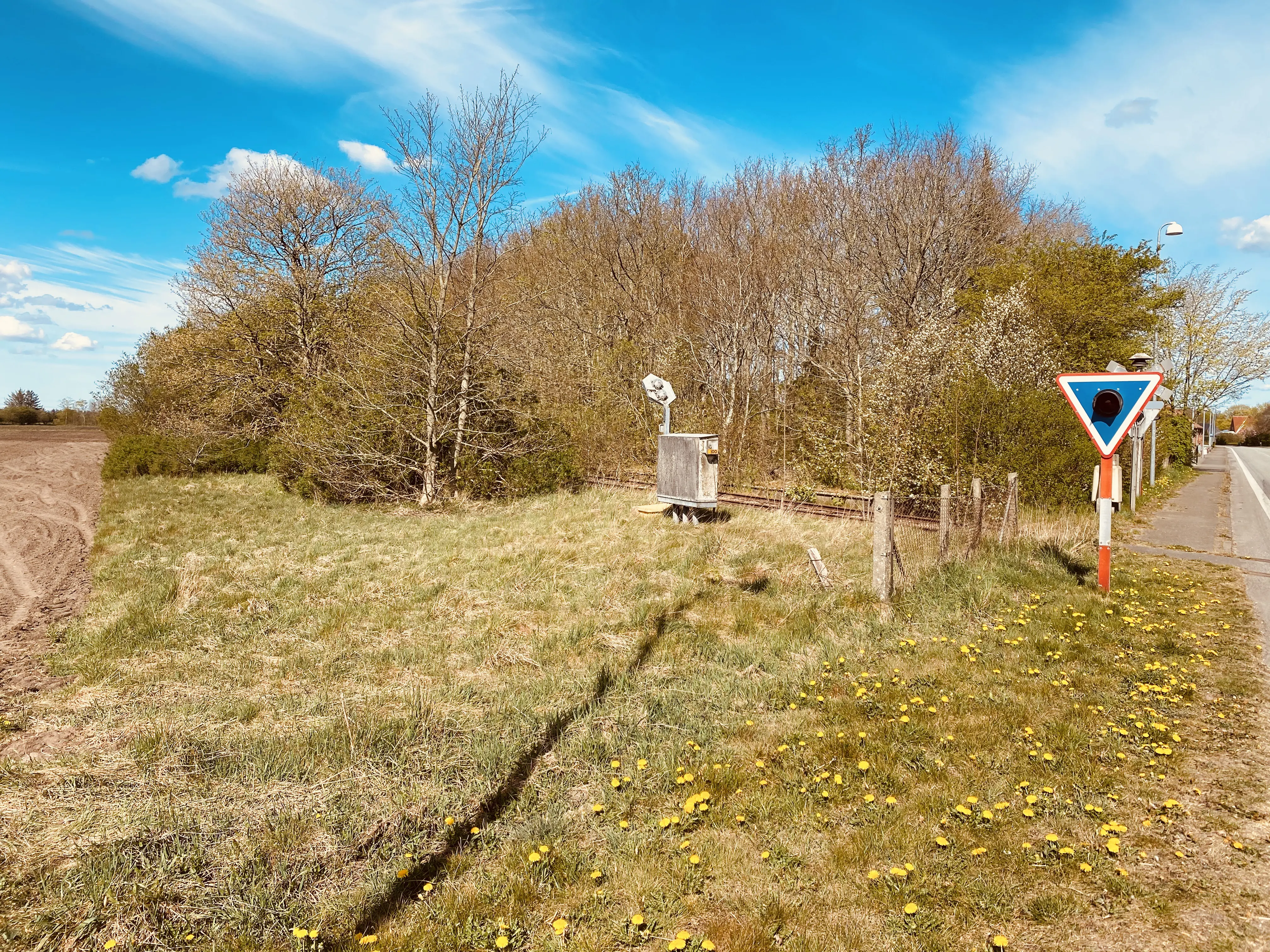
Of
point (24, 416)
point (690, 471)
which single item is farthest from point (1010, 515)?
point (24, 416)

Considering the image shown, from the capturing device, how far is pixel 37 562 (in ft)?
35.2

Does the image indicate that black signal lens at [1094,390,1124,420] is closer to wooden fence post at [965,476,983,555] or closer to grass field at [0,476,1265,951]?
grass field at [0,476,1265,951]

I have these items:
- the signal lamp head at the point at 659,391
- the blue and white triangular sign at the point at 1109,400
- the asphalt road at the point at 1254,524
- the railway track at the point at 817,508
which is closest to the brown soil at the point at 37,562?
the blue and white triangular sign at the point at 1109,400

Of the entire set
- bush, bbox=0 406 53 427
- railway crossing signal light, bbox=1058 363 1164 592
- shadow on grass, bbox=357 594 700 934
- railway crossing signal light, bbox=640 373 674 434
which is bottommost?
shadow on grass, bbox=357 594 700 934

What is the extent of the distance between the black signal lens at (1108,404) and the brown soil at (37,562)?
954 centimetres

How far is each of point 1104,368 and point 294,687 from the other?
19973mm

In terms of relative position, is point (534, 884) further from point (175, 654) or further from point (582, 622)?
point (175, 654)

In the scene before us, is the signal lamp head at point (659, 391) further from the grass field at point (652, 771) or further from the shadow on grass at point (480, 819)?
the shadow on grass at point (480, 819)

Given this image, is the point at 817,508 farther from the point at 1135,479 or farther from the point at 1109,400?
the point at 1109,400

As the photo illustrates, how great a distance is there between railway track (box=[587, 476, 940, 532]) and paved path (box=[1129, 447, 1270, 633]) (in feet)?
10.5

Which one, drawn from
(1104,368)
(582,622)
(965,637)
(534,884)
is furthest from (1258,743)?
(1104,368)

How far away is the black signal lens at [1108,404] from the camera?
270 inches

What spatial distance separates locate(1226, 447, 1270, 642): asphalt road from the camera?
7723mm

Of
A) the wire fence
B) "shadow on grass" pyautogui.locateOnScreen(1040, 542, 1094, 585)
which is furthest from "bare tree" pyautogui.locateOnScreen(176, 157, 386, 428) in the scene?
"shadow on grass" pyautogui.locateOnScreen(1040, 542, 1094, 585)
